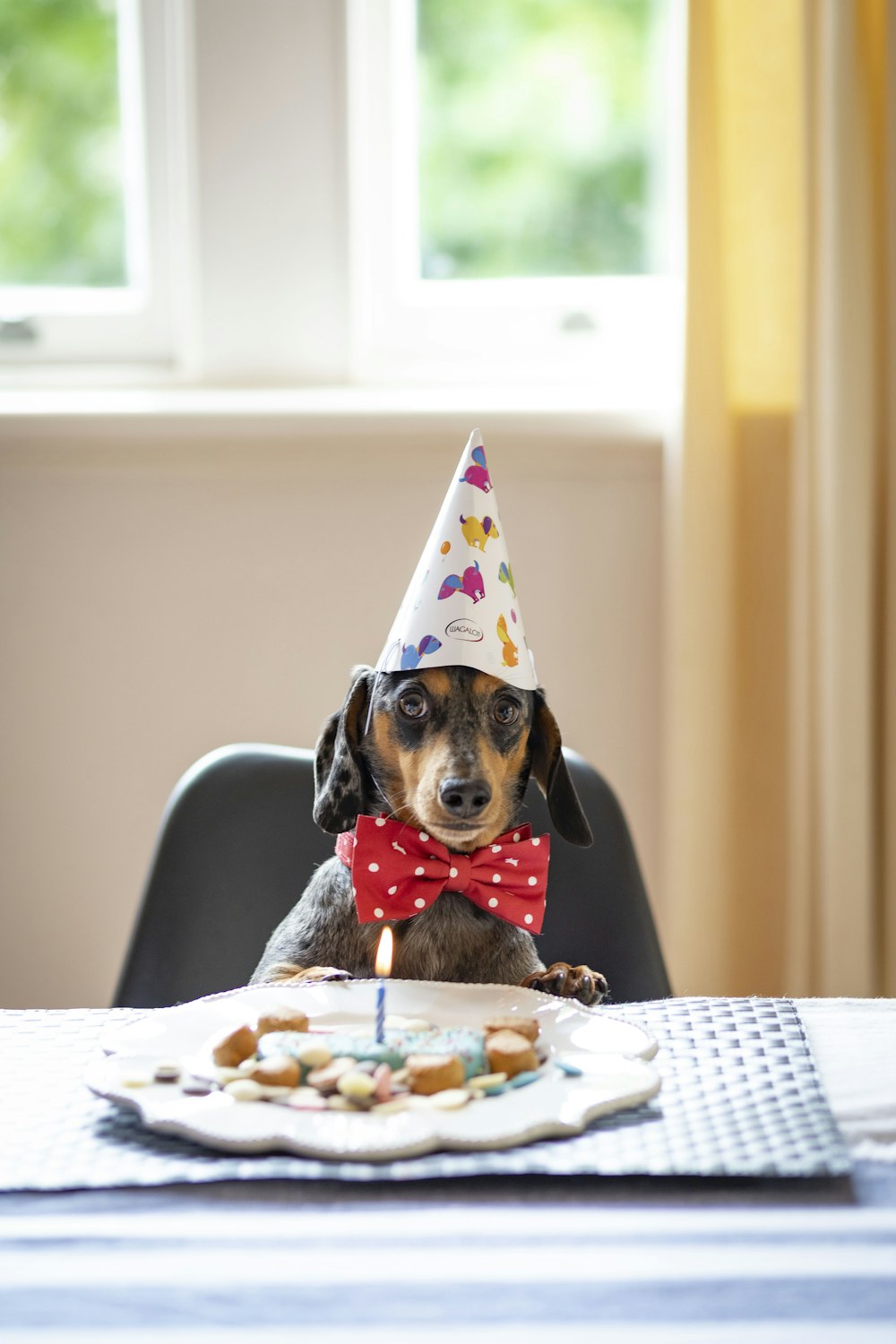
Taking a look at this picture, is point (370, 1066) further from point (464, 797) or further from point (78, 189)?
point (78, 189)

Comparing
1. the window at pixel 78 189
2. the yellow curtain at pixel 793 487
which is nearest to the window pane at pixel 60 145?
the window at pixel 78 189

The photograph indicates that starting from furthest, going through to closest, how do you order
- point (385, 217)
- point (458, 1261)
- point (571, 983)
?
point (385, 217) < point (571, 983) < point (458, 1261)

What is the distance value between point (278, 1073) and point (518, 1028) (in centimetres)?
17

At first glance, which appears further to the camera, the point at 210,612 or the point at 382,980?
the point at 210,612

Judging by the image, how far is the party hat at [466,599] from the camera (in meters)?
1.20

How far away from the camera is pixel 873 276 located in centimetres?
207

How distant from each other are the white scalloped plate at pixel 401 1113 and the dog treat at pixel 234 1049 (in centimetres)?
2

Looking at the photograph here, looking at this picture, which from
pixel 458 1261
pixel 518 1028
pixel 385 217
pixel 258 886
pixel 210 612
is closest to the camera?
pixel 458 1261

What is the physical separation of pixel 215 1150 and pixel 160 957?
788 mm

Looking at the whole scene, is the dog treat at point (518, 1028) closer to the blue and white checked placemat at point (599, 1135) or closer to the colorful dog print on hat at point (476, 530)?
the blue and white checked placemat at point (599, 1135)

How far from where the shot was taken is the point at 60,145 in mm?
2463

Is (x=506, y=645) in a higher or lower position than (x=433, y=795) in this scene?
higher

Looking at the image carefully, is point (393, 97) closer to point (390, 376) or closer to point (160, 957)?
point (390, 376)

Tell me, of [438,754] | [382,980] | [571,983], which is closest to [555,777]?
[438,754]
